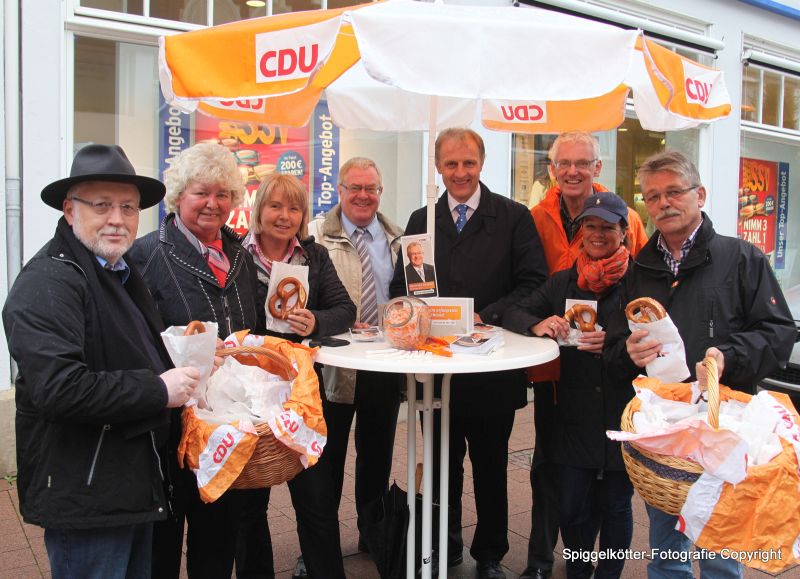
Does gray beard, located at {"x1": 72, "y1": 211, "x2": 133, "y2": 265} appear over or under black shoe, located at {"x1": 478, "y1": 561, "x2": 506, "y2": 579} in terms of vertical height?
over

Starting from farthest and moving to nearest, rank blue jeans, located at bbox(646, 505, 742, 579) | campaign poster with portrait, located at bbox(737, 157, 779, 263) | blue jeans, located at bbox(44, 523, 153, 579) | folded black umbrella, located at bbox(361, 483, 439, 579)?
campaign poster with portrait, located at bbox(737, 157, 779, 263), folded black umbrella, located at bbox(361, 483, 439, 579), blue jeans, located at bbox(646, 505, 742, 579), blue jeans, located at bbox(44, 523, 153, 579)

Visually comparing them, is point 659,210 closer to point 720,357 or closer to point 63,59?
point 720,357

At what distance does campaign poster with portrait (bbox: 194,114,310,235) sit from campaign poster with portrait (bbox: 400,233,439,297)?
110 inches

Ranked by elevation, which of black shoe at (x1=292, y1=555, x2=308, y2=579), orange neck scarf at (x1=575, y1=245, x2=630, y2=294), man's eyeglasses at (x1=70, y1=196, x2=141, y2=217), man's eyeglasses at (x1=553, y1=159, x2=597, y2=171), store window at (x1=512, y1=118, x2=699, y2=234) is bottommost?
black shoe at (x1=292, y1=555, x2=308, y2=579)

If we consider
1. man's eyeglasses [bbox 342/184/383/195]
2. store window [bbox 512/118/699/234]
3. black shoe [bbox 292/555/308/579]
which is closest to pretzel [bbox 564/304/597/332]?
man's eyeglasses [bbox 342/184/383/195]

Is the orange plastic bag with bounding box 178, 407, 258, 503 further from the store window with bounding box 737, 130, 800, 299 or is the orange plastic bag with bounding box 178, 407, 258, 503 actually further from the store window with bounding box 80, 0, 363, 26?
the store window with bounding box 737, 130, 800, 299

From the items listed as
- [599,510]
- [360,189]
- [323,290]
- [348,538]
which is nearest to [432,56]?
[323,290]

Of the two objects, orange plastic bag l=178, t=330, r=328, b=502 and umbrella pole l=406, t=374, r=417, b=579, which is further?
umbrella pole l=406, t=374, r=417, b=579

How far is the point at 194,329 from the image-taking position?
2.22 m

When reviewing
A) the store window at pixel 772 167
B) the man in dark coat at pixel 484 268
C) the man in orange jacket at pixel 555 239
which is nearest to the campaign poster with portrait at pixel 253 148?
the man in dark coat at pixel 484 268

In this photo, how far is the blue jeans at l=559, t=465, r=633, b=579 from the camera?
2.92 m

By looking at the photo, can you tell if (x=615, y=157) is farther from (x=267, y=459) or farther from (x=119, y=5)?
(x=267, y=459)

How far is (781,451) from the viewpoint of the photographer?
189 cm

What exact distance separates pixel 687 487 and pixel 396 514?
1.36 m
